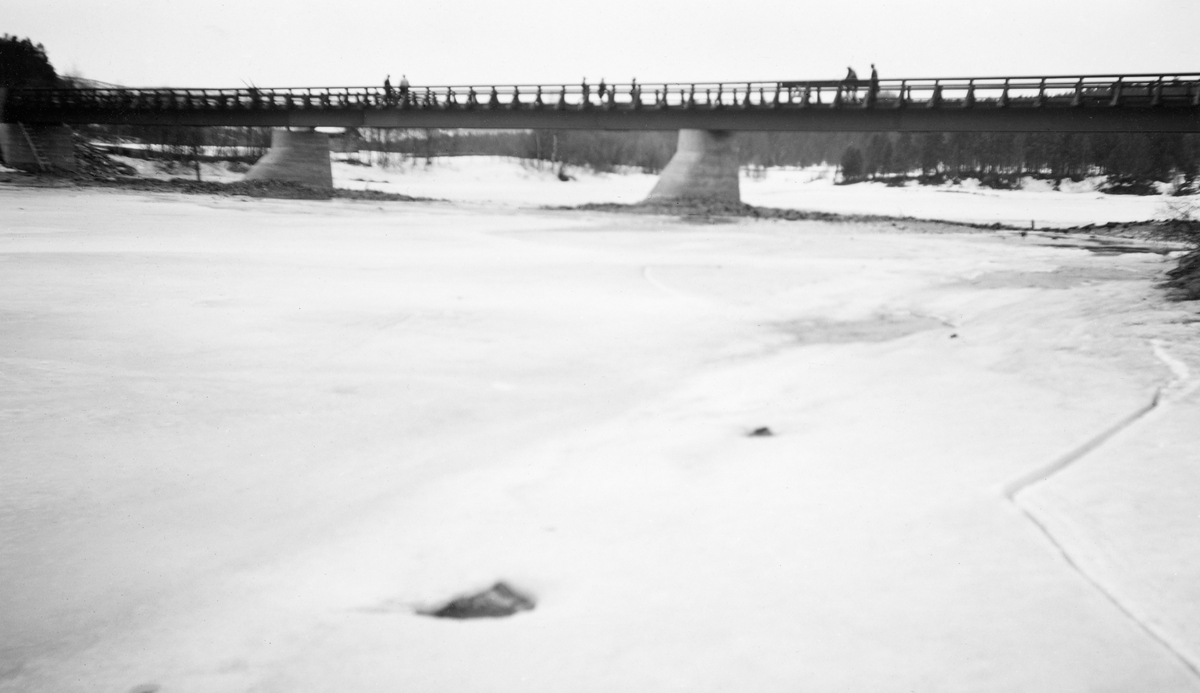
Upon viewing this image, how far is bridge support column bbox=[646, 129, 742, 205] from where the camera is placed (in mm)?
34906

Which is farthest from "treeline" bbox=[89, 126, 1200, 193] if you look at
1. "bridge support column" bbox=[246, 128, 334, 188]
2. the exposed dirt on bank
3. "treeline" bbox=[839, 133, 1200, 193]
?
the exposed dirt on bank

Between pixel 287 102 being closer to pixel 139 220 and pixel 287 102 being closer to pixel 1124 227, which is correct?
pixel 139 220

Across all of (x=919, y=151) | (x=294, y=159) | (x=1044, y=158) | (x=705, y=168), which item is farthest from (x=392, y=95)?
(x=919, y=151)

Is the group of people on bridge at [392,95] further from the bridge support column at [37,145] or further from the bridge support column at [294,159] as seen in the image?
the bridge support column at [37,145]

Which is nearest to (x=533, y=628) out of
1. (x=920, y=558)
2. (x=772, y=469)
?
(x=920, y=558)

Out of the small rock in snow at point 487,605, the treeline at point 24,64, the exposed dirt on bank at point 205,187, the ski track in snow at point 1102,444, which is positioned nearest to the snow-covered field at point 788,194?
the exposed dirt on bank at point 205,187

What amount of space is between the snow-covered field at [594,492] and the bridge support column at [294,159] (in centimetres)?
3067

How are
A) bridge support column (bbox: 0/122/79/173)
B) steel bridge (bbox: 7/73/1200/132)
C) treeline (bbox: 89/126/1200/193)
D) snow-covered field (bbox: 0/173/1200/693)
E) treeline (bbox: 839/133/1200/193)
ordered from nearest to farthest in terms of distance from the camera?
snow-covered field (bbox: 0/173/1200/693)
steel bridge (bbox: 7/73/1200/132)
bridge support column (bbox: 0/122/79/173)
treeline (bbox: 839/133/1200/193)
treeline (bbox: 89/126/1200/193)

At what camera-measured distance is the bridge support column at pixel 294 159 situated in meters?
39.2

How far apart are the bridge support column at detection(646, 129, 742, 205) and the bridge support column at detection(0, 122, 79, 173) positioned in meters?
31.1

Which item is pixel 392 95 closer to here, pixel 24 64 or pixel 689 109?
pixel 689 109

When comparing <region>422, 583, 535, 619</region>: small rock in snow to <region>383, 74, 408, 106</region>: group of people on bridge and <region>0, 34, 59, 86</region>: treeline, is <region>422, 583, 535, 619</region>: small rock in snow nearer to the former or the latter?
<region>383, 74, 408, 106</region>: group of people on bridge

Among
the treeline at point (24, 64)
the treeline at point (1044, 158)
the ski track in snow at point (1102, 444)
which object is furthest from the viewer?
the treeline at point (24, 64)

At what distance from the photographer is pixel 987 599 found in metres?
3.39
